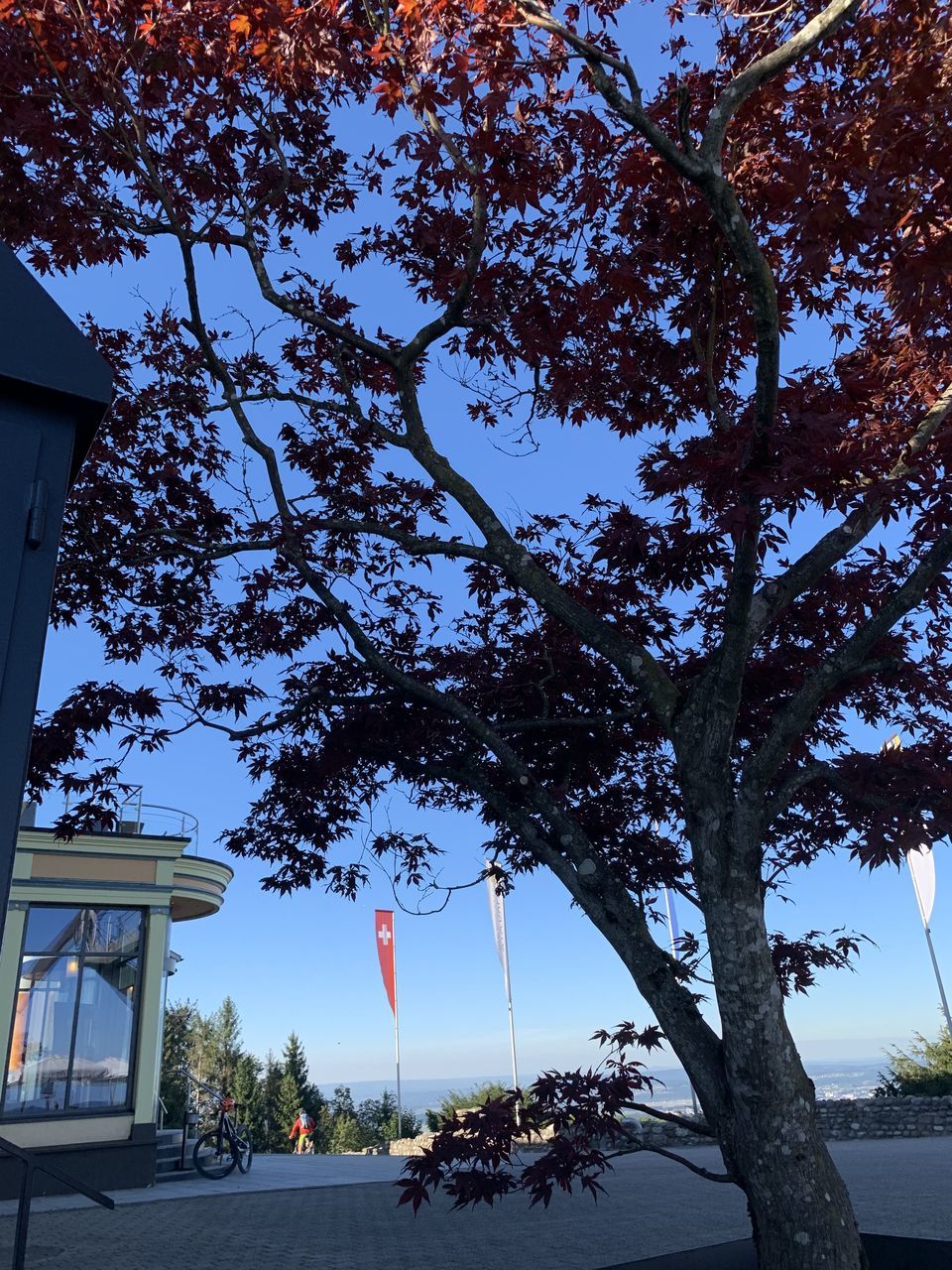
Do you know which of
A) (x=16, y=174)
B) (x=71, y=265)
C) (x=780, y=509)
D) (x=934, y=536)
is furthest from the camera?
(x=71, y=265)

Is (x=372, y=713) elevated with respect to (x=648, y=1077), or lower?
elevated

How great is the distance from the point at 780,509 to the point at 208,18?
4.38 meters

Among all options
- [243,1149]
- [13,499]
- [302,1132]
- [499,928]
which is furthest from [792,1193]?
[302,1132]

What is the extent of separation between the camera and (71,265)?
22.1 feet

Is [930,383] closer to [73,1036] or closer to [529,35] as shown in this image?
[529,35]

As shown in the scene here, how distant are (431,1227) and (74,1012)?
7.07m

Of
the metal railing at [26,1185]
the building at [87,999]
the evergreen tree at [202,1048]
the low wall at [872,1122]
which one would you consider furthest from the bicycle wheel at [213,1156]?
the evergreen tree at [202,1048]

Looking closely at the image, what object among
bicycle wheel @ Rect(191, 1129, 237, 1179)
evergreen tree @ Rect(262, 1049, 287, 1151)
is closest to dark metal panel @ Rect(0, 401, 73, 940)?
bicycle wheel @ Rect(191, 1129, 237, 1179)

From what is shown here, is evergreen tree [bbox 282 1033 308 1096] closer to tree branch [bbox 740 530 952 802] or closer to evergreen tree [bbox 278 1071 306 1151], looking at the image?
evergreen tree [bbox 278 1071 306 1151]

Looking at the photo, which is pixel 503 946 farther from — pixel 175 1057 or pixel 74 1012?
pixel 175 1057

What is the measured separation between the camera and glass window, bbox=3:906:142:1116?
14.1 m

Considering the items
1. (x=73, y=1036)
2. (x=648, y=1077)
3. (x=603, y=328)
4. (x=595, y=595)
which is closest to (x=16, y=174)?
(x=603, y=328)

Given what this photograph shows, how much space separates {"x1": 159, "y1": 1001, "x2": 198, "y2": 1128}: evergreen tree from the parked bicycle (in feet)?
42.4

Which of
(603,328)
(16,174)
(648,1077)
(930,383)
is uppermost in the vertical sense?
(16,174)
